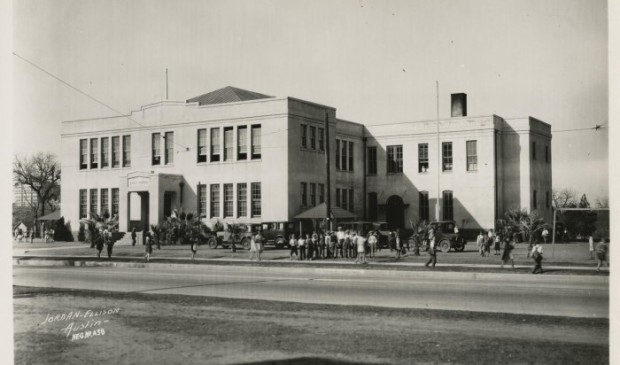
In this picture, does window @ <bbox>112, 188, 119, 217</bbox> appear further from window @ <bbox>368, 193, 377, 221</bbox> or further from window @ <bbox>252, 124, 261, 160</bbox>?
window @ <bbox>368, 193, 377, 221</bbox>

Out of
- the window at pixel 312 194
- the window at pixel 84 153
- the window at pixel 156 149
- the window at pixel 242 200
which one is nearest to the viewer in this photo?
the window at pixel 242 200

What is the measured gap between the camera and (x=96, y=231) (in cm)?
3919

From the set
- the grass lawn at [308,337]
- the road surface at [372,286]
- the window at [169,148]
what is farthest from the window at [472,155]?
the grass lawn at [308,337]

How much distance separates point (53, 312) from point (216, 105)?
33366 millimetres

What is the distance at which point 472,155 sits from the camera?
4919 centimetres

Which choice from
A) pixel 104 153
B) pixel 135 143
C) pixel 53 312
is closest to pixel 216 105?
pixel 135 143

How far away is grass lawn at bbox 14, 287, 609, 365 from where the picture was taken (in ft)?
30.3

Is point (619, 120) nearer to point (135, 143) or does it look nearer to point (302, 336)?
point (302, 336)

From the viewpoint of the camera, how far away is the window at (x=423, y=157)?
2023 inches

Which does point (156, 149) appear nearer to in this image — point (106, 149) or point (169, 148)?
point (169, 148)

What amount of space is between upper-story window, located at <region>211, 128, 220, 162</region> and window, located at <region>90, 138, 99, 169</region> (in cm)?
1010

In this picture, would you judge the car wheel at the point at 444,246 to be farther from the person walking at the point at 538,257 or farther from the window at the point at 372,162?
the window at the point at 372,162

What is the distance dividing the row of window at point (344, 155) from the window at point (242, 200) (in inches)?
352

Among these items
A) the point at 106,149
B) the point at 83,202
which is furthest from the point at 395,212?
the point at 83,202
